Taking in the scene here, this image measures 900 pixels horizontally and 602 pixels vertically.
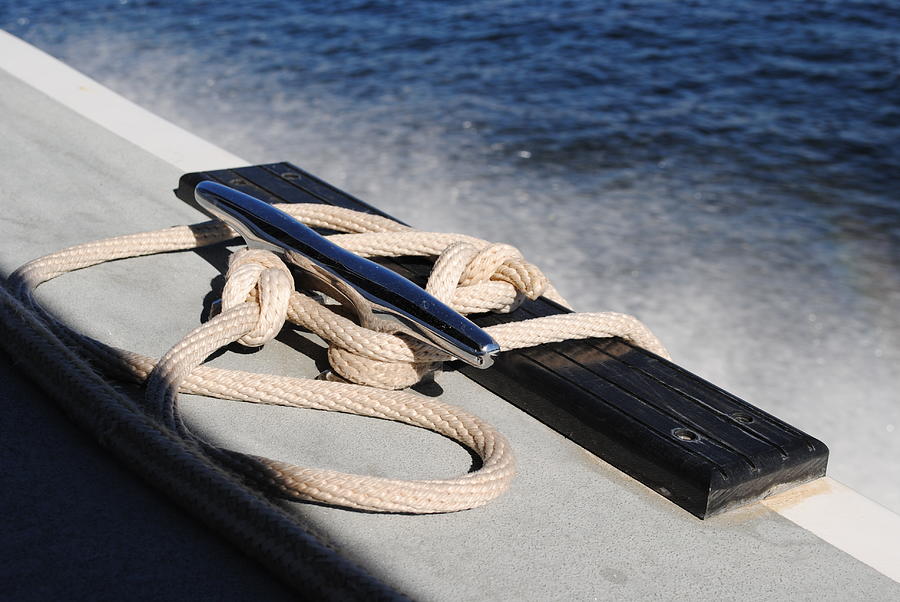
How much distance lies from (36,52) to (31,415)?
73.2 inches

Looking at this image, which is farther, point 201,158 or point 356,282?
point 201,158

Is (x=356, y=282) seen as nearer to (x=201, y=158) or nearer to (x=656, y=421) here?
(x=656, y=421)

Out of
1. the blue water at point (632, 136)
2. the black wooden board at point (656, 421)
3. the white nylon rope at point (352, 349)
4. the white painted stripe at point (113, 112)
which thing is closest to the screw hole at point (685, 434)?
the black wooden board at point (656, 421)

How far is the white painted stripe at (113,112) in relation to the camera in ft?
6.70

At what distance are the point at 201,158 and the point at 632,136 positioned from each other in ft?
14.2

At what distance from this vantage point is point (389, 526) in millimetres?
1020

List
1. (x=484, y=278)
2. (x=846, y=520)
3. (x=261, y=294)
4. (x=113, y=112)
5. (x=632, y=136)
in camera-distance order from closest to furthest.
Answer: (x=846, y=520), (x=261, y=294), (x=484, y=278), (x=113, y=112), (x=632, y=136)

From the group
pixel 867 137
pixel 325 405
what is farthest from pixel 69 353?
pixel 867 137

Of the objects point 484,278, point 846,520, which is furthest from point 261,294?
point 846,520

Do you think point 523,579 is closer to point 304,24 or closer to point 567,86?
point 567,86

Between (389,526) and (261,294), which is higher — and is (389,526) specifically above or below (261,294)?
below

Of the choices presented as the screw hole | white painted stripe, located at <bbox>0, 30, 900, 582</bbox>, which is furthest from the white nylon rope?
white painted stripe, located at <bbox>0, 30, 900, 582</bbox>

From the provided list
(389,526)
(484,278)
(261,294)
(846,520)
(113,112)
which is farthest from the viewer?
(113,112)

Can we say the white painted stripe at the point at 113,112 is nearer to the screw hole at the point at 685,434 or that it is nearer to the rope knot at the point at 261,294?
the rope knot at the point at 261,294
